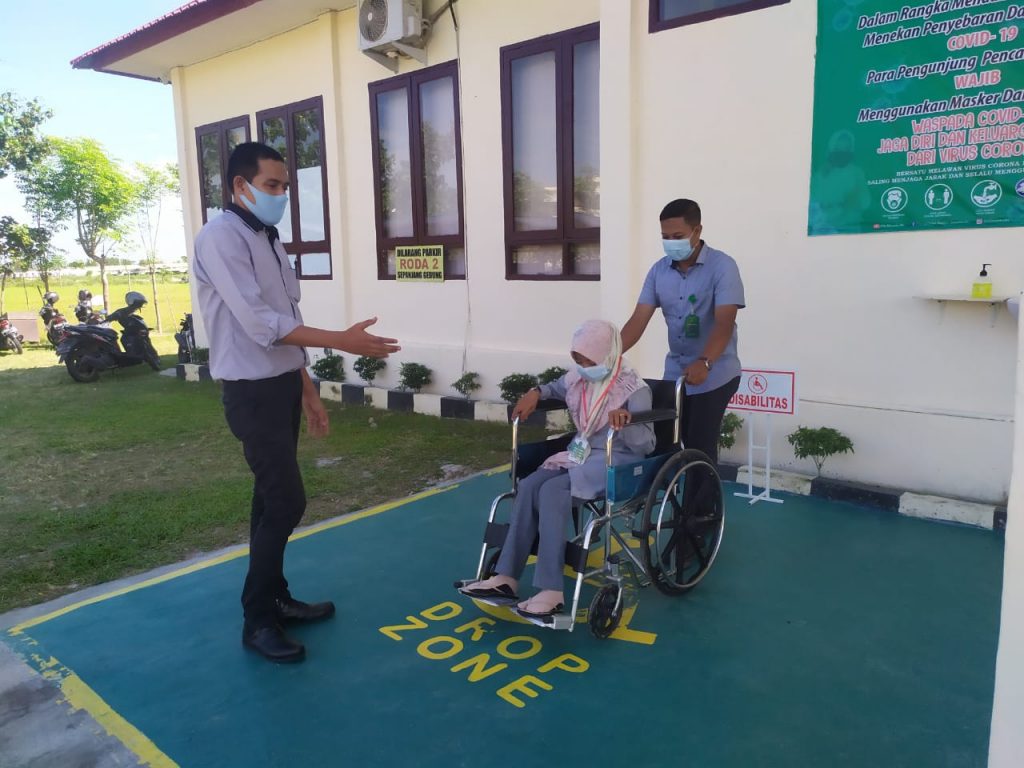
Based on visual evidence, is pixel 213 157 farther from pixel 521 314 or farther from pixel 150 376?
pixel 521 314

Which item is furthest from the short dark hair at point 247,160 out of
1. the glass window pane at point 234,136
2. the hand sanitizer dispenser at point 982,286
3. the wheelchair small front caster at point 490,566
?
the glass window pane at point 234,136

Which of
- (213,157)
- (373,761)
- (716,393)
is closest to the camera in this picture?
(373,761)

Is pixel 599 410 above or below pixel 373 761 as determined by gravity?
above

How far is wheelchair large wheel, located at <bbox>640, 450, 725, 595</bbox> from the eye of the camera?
3109 mm

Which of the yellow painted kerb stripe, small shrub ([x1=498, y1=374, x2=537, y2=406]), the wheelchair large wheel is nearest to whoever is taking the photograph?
the yellow painted kerb stripe

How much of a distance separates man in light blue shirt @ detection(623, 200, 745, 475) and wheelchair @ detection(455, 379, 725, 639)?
18 centimetres

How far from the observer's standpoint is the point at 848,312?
14.9 feet

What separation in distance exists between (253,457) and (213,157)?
8746 millimetres

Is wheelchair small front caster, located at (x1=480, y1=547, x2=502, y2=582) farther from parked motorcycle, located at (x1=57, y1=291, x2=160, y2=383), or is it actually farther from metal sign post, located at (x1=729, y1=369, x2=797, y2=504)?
parked motorcycle, located at (x1=57, y1=291, x2=160, y2=383)

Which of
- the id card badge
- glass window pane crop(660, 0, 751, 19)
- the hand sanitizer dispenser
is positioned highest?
glass window pane crop(660, 0, 751, 19)

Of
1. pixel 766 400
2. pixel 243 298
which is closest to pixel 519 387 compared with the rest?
pixel 766 400

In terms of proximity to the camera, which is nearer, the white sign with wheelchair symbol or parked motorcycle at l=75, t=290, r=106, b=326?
the white sign with wheelchair symbol

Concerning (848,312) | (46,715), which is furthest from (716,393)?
(46,715)

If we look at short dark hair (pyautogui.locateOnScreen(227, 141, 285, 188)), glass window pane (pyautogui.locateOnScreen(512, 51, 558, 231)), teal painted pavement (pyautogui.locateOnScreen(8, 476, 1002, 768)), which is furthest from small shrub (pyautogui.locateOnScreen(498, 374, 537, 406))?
short dark hair (pyautogui.locateOnScreen(227, 141, 285, 188))
